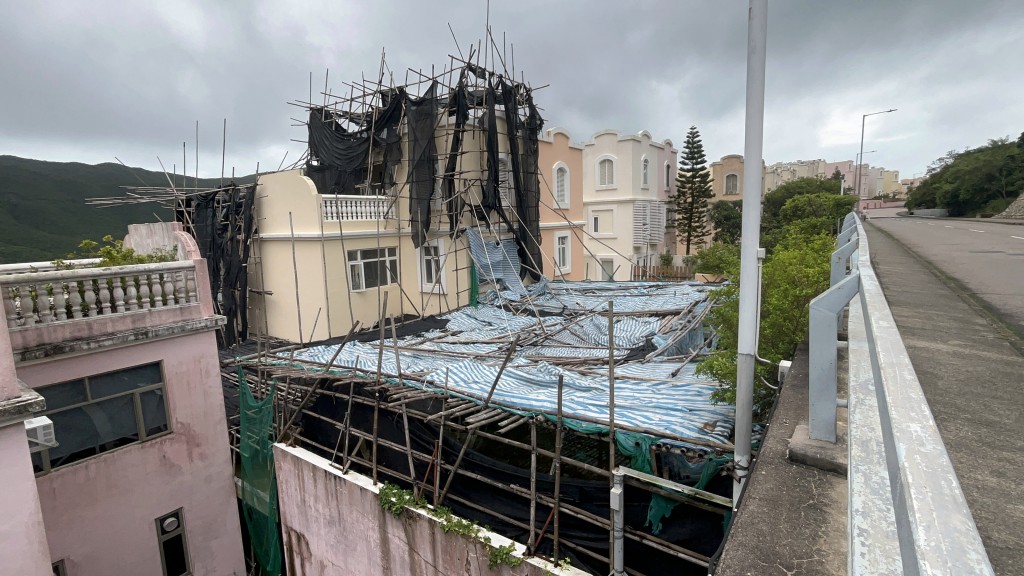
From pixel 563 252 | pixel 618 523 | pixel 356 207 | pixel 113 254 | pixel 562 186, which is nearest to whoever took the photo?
pixel 618 523

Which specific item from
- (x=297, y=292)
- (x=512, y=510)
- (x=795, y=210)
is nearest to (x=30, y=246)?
(x=297, y=292)

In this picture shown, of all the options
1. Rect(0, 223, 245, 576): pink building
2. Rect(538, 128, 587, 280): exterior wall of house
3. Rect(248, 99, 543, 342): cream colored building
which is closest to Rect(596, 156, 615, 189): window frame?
Rect(538, 128, 587, 280): exterior wall of house

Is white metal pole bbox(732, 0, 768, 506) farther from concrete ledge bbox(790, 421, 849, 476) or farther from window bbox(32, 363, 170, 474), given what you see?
window bbox(32, 363, 170, 474)

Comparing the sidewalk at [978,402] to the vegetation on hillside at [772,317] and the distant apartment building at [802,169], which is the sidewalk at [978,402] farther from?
the distant apartment building at [802,169]

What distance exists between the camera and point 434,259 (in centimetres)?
1416

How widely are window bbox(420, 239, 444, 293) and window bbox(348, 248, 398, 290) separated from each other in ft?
2.57

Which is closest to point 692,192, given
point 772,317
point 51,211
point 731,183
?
point 731,183

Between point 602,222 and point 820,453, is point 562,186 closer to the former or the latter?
point 602,222

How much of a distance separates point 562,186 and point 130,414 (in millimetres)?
14369

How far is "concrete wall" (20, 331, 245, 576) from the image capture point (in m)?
6.48

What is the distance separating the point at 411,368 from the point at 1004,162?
3844 centimetres

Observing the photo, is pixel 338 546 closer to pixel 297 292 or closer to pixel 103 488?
pixel 103 488

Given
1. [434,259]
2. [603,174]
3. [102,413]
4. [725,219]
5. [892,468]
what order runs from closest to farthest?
1. [892,468]
2. [102,413]
3. [434,259]
4. [603,174]
5. [725,219]

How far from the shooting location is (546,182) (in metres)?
16.8
